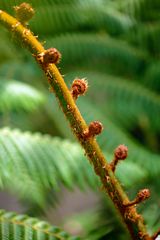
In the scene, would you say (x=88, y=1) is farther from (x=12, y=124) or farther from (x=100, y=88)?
(x=12, y=124)

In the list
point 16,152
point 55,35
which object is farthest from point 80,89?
point 55,35

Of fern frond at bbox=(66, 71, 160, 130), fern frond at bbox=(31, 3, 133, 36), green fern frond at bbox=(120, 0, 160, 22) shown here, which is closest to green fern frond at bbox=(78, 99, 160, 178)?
fern frond at bbox=(66, 71, 160, 130)

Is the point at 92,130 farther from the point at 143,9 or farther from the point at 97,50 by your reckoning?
the point at 97,50

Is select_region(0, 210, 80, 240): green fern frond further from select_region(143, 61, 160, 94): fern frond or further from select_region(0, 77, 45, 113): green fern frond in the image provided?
select_region(143, 61, 160, 94): fern frond

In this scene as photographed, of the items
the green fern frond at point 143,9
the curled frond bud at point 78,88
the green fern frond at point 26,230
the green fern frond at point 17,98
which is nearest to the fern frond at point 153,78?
the green fern frond at point 143,9

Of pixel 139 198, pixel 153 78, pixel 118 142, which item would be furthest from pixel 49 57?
pixel 153 78
